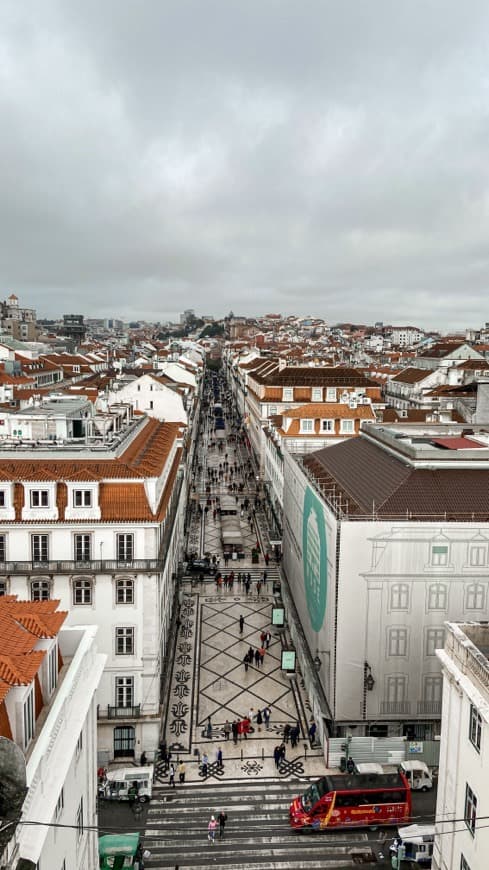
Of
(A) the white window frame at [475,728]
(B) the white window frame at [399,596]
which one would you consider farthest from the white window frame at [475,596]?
(A) the white window frame at [475,728]

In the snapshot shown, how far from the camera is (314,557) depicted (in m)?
34.0

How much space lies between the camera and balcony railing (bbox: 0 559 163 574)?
92.7ft

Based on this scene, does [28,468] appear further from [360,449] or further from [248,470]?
[248,470]

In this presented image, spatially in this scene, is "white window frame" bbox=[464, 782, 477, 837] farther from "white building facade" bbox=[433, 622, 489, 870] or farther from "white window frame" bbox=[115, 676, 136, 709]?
"white window frame" bbox=[115, 676, 136, 709]

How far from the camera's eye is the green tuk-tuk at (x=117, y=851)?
21938 mm

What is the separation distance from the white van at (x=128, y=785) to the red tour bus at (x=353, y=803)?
588 cm

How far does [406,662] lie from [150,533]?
12340 mm

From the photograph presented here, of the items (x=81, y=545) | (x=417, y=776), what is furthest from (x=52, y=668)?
(x=417, y=776)

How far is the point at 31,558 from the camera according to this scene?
28.6 m

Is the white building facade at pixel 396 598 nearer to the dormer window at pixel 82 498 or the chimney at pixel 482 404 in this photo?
the dormer window at pixel 82 498

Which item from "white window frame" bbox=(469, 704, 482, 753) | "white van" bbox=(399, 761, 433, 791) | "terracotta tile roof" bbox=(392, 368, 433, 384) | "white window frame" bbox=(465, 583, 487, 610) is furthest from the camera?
"terracotta tile roof" bbox=(392, 368, 433, 384)

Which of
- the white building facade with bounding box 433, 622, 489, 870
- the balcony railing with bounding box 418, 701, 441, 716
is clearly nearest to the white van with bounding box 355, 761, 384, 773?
the balcony railing with bounding box 418, 701, 441, 716

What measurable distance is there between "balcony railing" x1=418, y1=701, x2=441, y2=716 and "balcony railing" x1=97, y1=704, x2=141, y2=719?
40.2 feet

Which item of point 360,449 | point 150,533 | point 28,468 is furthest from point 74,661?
point 360,449
